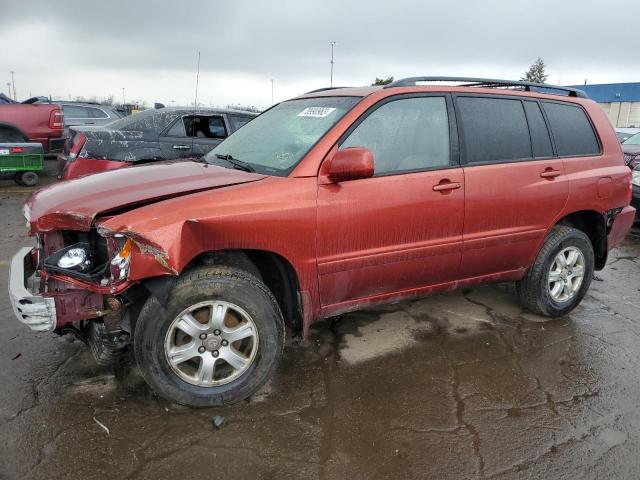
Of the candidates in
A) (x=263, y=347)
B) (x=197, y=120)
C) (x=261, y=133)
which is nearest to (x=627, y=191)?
(x=261, y=133)

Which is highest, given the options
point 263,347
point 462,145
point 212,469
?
point 462,145

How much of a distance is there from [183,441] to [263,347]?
2.05 feet

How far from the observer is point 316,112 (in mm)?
→ 3449

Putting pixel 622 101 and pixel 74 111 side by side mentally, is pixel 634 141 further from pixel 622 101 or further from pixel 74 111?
pixel 622 101

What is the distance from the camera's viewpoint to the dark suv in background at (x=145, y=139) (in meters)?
6.65

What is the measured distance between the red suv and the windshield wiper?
0.01 metres

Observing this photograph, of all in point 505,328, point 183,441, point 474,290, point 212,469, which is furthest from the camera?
point 474,290

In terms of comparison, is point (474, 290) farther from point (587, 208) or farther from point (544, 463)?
point (544, 463)

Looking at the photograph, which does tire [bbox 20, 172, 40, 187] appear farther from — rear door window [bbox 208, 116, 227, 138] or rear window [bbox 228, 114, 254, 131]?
rear window [bbox 228, 114, 254, 131]

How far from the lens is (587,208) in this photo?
4137mm

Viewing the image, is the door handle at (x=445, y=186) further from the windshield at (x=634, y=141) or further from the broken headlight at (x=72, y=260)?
the windshield at (x=634, y=141)

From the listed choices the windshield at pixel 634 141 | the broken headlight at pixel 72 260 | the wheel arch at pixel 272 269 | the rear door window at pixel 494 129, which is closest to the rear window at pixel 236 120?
the rear door window at pixel 494 129

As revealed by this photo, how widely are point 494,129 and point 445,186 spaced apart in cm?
74

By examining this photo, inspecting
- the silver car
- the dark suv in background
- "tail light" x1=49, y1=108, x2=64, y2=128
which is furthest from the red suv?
the silver car
